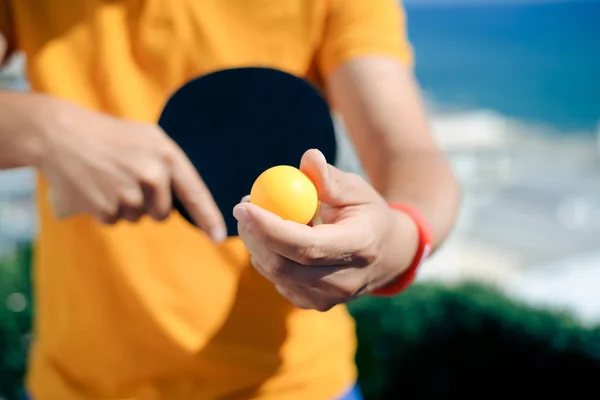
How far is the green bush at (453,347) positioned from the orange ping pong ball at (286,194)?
4.31ft

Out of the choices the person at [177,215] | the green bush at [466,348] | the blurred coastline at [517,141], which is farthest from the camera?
the blurred coastline at [517,141]

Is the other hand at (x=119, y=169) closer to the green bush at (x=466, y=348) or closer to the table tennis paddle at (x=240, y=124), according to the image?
the table tennis paddle at (x=240, y=124)

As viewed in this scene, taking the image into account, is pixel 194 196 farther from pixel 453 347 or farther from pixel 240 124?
pixel 453 347

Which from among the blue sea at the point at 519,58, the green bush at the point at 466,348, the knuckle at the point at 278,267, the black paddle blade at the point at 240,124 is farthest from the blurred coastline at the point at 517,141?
the knuckle at the point at 278,267

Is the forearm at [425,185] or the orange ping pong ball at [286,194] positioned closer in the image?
the orange ping pong ball at [286,194]

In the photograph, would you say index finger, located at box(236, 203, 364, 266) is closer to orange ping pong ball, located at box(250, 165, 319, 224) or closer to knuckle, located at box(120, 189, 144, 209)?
orange ping pong ball, located at box(250, 165, 319, 224)

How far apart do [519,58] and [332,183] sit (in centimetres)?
579

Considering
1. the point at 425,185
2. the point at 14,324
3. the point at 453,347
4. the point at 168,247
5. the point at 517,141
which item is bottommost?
the point at 517,141

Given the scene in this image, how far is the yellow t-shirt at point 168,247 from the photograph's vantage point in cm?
58

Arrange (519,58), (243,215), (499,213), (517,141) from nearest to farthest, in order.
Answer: (243,215) < (499,213) < (517,141) < (519,58)

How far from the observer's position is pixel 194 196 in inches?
18.6

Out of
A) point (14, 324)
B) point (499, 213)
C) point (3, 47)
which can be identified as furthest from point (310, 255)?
point (499, 213)

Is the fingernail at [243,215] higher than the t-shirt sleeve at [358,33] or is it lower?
lower

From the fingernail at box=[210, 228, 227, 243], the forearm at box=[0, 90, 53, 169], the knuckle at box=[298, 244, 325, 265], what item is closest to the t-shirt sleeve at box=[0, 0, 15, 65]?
the forearm at box=[0, 90, 53, 169]
